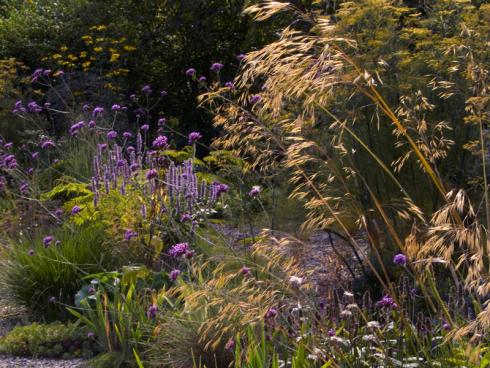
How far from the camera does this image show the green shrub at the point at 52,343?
511 centimetres

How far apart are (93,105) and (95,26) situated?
1445 mm

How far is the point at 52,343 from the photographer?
520cm

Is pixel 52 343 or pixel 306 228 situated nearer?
pixel 52 343

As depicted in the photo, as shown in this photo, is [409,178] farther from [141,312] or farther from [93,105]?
[93,105]

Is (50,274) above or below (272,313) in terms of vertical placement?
below

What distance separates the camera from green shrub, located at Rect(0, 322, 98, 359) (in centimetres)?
511

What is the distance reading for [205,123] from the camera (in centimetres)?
1273

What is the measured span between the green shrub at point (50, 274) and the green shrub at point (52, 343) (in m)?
0.51

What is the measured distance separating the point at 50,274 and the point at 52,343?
0.73 m

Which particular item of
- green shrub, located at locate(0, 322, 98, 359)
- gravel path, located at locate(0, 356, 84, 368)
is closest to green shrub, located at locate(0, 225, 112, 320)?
green shrub, located at locate(0, 322, 98, 359)

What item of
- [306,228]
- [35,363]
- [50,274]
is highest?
[306,228]

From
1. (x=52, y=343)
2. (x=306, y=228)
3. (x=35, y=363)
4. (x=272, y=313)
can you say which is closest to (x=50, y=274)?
(x=52, y=343)

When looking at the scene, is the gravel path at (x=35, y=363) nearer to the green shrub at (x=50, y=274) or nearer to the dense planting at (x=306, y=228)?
the dense planting at (x=306, y=228)

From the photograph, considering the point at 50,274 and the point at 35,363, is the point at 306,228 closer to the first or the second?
the point at 50,274
